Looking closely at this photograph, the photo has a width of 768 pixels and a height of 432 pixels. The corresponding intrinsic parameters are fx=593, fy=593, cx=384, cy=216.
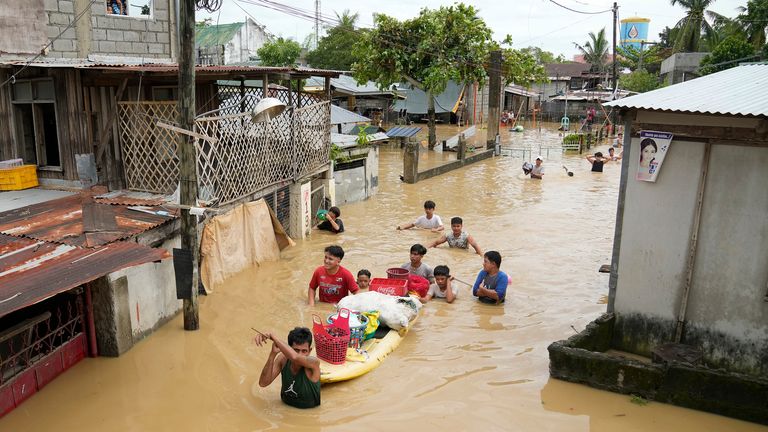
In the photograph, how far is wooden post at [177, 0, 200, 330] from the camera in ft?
22.3

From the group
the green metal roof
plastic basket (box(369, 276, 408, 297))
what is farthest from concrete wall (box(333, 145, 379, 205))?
the green metal roof

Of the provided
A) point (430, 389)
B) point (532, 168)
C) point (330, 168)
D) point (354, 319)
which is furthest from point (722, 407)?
point (532, 168)

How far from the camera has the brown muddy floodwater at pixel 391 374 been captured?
5.79 metres

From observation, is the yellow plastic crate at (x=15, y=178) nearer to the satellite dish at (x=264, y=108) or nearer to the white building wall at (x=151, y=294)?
the white building wall at (x=151, y=294)

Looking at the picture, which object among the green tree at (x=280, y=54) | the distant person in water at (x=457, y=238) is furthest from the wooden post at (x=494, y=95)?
the distant person in water at (x=457, y=238)

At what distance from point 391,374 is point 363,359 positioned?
0.39 m

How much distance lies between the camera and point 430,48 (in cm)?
2609

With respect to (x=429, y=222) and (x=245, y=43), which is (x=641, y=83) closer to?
(x=245, y=43)

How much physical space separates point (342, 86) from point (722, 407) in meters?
29.2

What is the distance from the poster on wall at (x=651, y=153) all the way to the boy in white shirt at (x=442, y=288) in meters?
3.29

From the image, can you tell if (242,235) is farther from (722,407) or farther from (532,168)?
(532,168)

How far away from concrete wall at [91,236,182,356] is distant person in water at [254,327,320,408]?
7.43 feet

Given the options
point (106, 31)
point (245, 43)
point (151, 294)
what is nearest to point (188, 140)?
point (151, 294)

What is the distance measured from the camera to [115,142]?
9.26m
